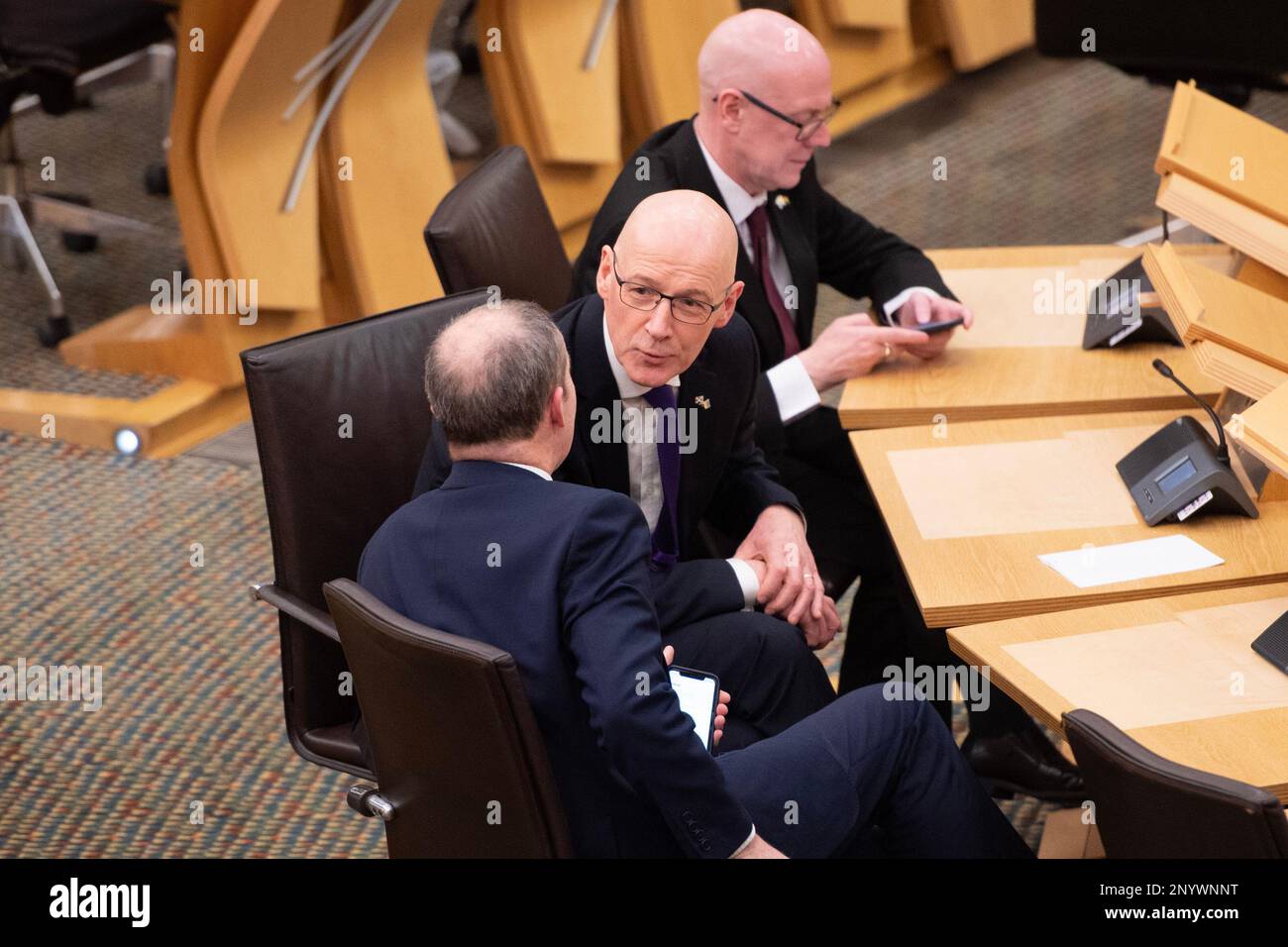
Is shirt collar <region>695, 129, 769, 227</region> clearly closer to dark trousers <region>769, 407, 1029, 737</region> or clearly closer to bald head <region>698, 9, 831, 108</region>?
bald head <region>698, 9, 831, 108</region>

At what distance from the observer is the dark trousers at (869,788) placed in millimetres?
1924

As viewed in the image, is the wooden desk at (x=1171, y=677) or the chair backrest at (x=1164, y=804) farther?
the wooden desk at (x=1171, y=677)

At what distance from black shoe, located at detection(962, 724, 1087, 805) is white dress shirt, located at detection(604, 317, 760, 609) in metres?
0.68

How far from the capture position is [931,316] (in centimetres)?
282

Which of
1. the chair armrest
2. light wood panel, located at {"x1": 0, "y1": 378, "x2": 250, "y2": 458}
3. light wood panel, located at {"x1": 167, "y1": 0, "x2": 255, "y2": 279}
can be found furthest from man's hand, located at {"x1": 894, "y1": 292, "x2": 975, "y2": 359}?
light wood panel, located at {"x1": 0, "y1": 378, "x2": 250, "y2": 458}

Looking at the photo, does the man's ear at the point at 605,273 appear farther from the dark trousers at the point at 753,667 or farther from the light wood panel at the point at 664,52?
the light wood panel at the point at 664,52

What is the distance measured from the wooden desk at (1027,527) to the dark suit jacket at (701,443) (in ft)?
0.62

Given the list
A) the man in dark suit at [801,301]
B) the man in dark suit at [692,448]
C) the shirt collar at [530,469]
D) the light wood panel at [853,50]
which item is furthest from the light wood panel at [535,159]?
the shirt collar at [530,469]

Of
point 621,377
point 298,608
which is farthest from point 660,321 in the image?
point 298,608

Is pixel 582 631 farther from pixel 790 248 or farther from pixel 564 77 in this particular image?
pixel 564 77

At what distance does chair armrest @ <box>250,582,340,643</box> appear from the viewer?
212 cm

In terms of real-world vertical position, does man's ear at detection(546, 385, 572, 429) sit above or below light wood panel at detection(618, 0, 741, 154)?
above
